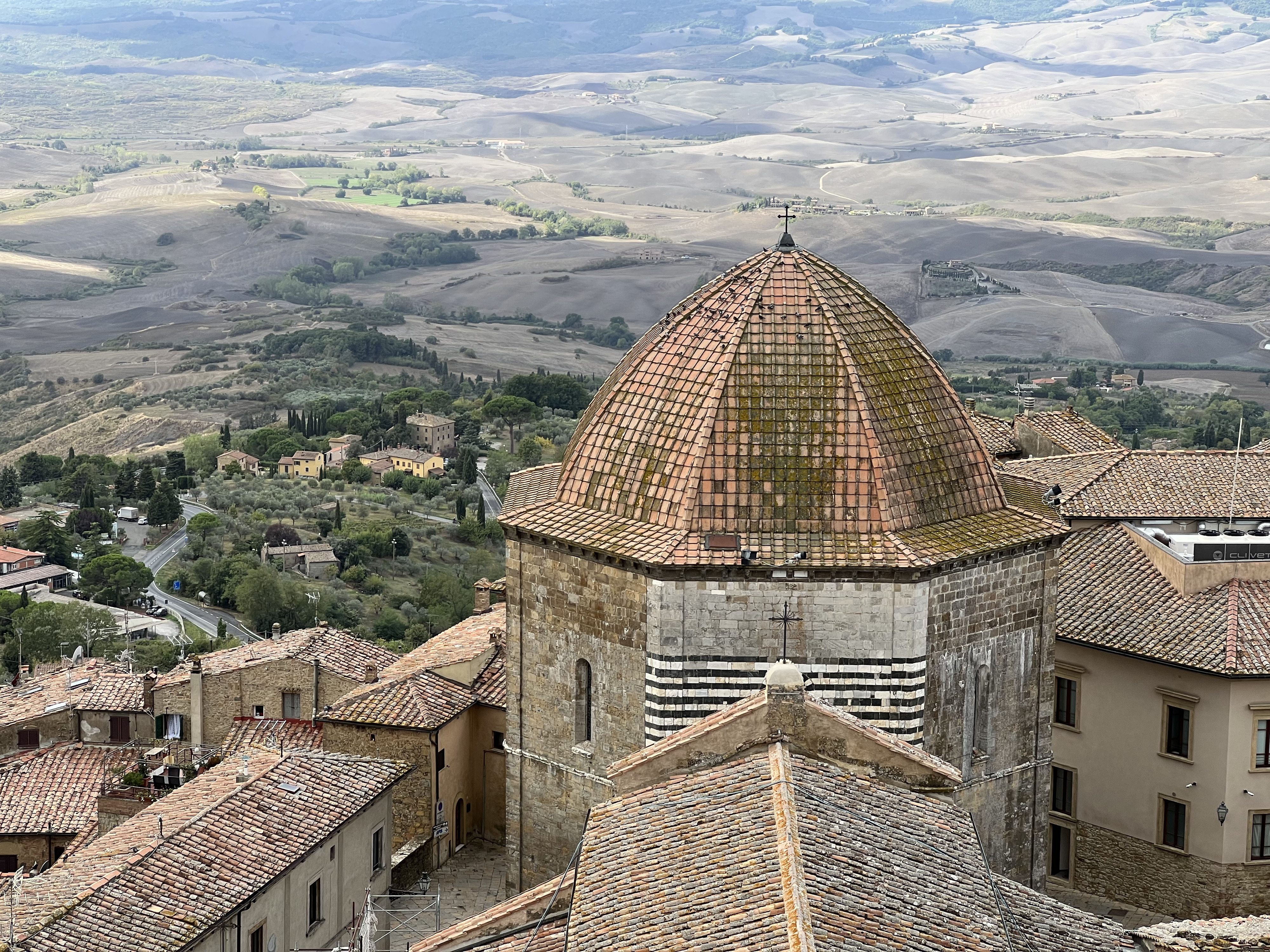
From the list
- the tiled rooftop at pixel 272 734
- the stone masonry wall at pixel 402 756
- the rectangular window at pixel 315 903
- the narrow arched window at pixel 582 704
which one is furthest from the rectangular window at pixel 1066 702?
the rectangular window at pixel 315 903

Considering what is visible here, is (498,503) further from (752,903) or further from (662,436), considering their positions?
(752,903)

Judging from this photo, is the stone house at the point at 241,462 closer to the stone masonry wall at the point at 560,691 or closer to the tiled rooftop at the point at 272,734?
the tiled rooftop at the point at 272,734

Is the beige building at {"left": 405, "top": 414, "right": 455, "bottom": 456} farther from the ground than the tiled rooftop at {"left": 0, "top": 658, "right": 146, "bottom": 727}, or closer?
closer

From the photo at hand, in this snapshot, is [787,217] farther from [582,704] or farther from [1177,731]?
[1177,731]

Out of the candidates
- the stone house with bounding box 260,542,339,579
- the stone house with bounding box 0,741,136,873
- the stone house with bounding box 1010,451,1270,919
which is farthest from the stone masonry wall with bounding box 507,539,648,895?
the stone house with bounding box 260,542,339,579

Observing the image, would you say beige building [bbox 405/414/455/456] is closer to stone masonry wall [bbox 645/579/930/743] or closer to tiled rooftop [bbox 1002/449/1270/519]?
tiled rooftop [bbox 1002/449/1270/519]
